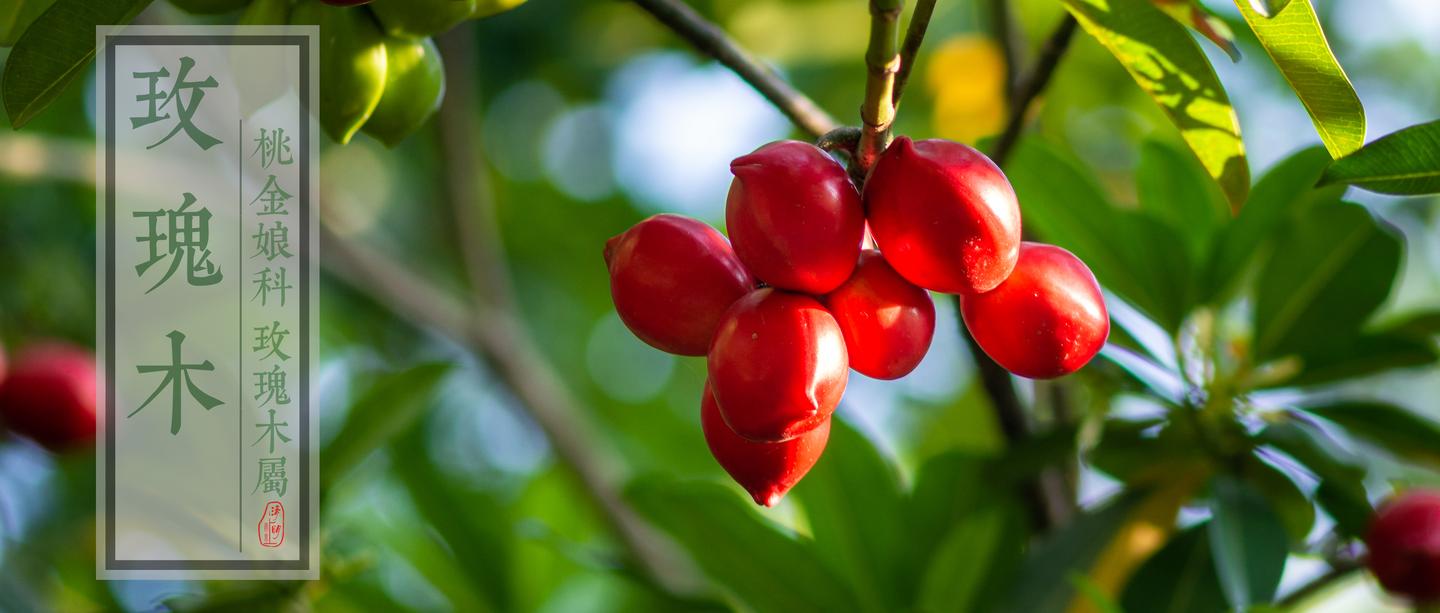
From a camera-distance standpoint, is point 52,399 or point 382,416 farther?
point 52,399

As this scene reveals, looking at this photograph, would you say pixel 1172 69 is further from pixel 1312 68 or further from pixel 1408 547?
pixel 1408 547

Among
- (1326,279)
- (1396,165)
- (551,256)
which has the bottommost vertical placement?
(551,256)

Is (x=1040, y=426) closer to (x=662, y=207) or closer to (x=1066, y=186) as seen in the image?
(x=1066, y=186)

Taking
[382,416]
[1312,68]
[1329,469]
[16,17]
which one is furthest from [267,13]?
[1329,469]

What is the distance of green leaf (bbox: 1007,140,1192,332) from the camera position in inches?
53.2

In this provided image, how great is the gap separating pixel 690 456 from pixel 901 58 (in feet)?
6.47

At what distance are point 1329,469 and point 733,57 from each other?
756 millimetres

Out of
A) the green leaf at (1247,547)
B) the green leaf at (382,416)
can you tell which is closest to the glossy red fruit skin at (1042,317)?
the green leaf at (1247,547)

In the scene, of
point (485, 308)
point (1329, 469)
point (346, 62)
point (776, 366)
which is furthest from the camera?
point (485, 308)

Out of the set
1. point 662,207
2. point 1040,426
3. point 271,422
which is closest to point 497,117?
point 662,207

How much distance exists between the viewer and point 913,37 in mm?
758

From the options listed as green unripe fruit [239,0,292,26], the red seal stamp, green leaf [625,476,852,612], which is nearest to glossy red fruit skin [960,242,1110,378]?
green unripe fruit [239,0,292,26]

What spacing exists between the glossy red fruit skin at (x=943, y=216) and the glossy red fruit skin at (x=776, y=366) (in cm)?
7

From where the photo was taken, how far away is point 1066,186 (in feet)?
4.43
